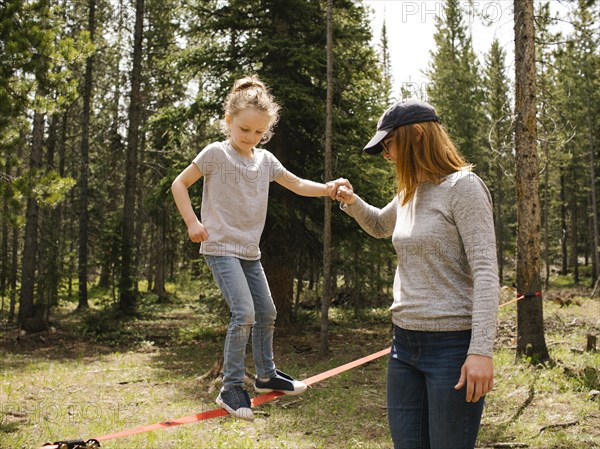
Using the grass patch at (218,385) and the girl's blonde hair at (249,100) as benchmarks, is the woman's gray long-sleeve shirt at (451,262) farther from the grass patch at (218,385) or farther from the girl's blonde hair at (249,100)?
the grass patch at (218,385)

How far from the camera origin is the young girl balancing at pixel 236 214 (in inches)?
132

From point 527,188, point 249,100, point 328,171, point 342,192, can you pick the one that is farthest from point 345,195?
point 328,171

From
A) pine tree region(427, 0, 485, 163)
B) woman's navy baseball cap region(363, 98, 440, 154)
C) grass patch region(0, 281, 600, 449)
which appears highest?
pine tree region(427, 0, 485, 163)

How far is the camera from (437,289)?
8.40 ft

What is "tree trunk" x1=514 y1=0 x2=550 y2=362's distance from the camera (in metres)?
9.92

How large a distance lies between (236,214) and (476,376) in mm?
1713

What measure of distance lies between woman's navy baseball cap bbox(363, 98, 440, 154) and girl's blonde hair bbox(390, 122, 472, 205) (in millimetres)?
25

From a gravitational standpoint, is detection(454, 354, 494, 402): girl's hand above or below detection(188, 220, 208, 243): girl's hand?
below

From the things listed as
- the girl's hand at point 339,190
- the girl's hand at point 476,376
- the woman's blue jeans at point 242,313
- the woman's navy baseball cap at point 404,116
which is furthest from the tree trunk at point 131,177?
the girl's hand at point 476,376

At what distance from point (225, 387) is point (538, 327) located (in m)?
8.37

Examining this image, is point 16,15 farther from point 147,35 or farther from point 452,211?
point 147,35

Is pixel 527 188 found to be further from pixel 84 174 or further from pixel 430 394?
pixel 84 174

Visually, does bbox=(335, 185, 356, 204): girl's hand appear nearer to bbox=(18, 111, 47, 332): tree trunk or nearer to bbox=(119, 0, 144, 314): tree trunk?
bbox=(18, 111, 47, 332): tree trunk

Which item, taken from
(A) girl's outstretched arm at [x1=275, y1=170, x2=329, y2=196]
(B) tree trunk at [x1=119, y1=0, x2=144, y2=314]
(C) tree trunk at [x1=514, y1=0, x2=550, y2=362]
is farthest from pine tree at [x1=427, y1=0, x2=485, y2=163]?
(A) girl's outstretched arm at [x1=275, y1=170, x2=329, y2=196]
